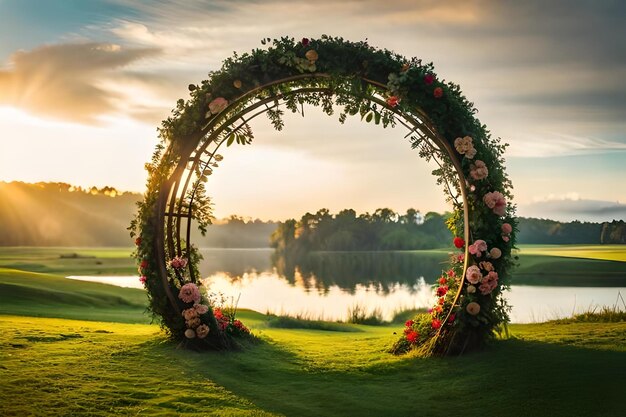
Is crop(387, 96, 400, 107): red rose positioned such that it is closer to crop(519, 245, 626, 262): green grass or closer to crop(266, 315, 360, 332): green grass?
crop(266, 315, 360, 332): green grass

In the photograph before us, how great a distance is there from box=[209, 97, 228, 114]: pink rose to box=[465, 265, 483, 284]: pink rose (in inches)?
161

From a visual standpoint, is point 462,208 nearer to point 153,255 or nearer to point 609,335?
point 609,335

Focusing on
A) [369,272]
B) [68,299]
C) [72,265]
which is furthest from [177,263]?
[369,272]

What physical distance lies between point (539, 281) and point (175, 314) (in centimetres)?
2287

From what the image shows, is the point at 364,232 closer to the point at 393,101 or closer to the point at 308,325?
the point at 308,325

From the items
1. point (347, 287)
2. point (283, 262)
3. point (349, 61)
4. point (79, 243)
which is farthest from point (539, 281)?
point (79, 243)

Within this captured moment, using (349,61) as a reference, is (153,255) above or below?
below

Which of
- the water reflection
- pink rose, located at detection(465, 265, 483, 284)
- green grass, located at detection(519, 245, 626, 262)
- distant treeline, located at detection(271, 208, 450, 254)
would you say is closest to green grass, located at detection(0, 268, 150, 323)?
pink rose, located at detection(465, 265, 483, 284)

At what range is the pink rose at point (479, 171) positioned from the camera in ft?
24.8

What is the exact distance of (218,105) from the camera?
8227mm

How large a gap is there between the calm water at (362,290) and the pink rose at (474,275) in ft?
2.97

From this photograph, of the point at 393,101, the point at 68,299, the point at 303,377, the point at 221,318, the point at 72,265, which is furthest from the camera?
the point at 72,265

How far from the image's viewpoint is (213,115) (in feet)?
27.7

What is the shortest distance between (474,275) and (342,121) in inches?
112
